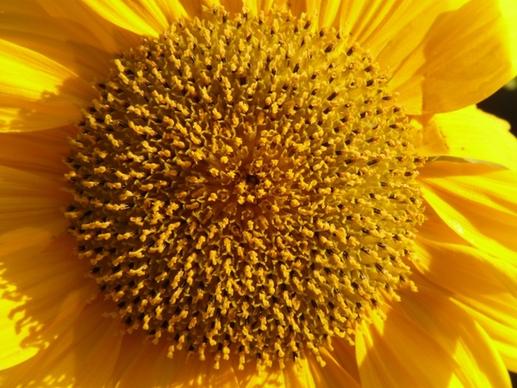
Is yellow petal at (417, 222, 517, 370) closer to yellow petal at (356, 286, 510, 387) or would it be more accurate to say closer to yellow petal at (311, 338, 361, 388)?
yellow petal at (356, 286, 510, 387)

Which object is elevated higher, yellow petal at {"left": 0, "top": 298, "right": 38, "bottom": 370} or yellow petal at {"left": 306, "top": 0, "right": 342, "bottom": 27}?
yellow petal at {"left": 306, "top": 0, "right": 342, "bottom": 27}

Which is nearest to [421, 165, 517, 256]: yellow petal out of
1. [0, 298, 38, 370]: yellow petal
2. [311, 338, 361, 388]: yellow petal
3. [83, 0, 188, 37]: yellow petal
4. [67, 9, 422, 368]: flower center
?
[67, 9, 422, 368]: flower center

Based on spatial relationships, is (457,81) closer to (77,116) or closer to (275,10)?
(275,10)

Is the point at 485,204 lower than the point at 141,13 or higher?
lower

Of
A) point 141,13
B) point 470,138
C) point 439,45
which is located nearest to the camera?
point 141,13

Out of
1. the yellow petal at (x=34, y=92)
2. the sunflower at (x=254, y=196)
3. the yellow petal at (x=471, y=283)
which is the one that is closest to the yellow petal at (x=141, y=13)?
the sunflower at (x=254, y=196)

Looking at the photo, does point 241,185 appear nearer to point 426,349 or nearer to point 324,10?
point 324,10

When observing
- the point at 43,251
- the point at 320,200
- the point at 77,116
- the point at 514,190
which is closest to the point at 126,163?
the point at 77,116

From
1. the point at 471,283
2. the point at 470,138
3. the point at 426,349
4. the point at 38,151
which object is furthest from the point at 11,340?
the point at 470,138
